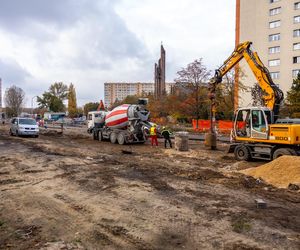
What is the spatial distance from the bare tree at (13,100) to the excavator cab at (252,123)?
83.1 meters

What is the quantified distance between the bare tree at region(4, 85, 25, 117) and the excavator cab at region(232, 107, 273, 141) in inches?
3271

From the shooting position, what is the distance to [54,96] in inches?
4131

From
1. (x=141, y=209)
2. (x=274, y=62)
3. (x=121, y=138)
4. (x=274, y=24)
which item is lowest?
(x=141, y=209)

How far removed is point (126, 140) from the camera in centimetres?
2425

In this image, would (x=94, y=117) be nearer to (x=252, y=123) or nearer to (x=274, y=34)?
(x=252, y=123)

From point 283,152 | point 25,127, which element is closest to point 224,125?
point 25,127

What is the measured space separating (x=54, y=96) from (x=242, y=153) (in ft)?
313

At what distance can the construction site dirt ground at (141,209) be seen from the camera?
5715 mm

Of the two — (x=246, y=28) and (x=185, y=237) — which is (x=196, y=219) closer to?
(x=185, y=237)

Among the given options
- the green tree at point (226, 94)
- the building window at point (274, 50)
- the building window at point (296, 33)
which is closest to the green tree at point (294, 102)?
the green tree at point (226, 94)

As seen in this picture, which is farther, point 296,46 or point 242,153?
point 296,46

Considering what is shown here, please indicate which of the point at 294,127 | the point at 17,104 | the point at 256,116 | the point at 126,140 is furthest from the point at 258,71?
the point at 17,104

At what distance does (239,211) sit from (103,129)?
20560mm

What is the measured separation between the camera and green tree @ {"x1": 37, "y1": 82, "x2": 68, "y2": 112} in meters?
105
